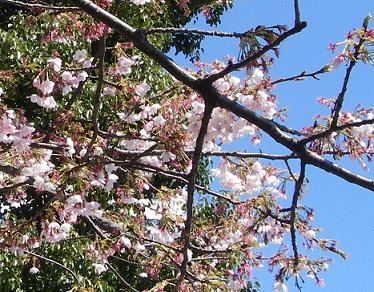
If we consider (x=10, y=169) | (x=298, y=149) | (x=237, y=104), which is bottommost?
(x=298, y=149)

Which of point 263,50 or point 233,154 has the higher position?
point 233,154

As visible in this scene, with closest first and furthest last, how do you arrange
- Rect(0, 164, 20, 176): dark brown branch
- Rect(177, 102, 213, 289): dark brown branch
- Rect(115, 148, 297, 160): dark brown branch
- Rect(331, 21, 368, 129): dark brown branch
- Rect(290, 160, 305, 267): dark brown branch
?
Rect(331, 21, 368, 129): dark brown branch → Rect(290, 160, 305, 267): dark brown branch → Rect(177, 102, 213, 289): dark brown branch → Rect(115, 148, 297, 160): dark brown branch → Rect(0, 164, 20, 176): dark brown branch

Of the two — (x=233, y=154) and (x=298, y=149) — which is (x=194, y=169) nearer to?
(x=298, y=149)

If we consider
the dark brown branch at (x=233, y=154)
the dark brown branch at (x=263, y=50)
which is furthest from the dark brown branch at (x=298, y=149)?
the dark brown branch at (x=233, y=154)

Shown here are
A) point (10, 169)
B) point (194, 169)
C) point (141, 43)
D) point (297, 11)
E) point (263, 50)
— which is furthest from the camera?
point (10, 169)

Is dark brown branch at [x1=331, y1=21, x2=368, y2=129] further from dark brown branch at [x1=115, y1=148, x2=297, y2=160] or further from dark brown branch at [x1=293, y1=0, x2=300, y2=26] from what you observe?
dark brown branch at [x1=115, y1=148, x2=297, y2=160]

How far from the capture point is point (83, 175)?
9.55 ft

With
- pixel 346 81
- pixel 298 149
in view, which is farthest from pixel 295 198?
pixel 346 81

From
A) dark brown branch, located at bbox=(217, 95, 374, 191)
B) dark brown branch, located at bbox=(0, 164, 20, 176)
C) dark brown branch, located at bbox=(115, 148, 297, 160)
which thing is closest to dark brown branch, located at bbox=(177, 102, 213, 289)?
dark brown branch, located at bbox=(217, 95, 374, 191)

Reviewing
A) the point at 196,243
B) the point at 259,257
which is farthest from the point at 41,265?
the point at 259,257

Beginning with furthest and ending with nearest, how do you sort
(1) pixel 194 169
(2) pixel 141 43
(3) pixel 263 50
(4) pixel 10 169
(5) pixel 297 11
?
(4) pixel 10 169, (1) pixel 194 169, (2) pixel 141 43, (3) pixel 263 50, (5) pixel 297 11

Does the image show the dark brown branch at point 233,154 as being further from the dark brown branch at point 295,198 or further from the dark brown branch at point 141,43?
the dark brown branch at point 141,43

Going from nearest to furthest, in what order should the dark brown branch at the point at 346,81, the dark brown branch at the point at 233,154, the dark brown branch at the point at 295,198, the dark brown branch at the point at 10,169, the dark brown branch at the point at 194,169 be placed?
the dark brown branch at the point at 346,81, the dark brown branch at the point at 295,198, the dark brown branch at the point at 194,169, the dark brown branch at the point at 233,154, the dark brown branch at the point at 10,169

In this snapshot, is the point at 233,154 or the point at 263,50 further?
the point at 233,154
